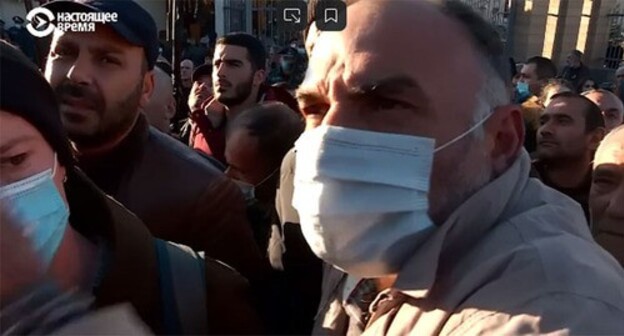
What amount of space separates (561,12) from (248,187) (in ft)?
27.4

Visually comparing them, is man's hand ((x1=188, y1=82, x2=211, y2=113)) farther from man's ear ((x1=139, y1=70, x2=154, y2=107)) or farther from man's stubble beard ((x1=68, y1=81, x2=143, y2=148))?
man's stubble beard ((x1=68, y1=81, x2=143, y2=148))

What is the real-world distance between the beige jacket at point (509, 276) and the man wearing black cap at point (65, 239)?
379 millimetres

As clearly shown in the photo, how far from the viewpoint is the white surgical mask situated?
3.59ft

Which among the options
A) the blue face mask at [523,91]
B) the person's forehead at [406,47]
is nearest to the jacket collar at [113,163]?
the person's forehead at [406,47]

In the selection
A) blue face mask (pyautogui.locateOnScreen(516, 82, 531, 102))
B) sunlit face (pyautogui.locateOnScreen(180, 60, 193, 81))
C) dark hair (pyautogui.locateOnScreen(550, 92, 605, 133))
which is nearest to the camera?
dark hair (pyautogui.locateOnScreen(550, 92, 605, 133))

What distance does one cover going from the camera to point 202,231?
5.41 ft

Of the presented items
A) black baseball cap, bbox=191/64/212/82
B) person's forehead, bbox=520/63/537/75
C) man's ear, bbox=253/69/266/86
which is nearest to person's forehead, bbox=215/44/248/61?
man's ear, bbox=253/69/266/86

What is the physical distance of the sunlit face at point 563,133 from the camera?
290cm

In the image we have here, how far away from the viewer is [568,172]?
280 cm

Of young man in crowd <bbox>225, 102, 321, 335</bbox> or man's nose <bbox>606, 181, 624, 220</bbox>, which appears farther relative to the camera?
man's nose <bbox>606, 181, 624, 220</bbox>

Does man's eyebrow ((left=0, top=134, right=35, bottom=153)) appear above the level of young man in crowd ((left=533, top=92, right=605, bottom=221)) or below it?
above

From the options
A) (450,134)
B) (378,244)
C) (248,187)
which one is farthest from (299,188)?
(248,187)

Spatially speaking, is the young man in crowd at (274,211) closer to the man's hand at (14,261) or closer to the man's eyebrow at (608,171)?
the man's hand at (14,261)

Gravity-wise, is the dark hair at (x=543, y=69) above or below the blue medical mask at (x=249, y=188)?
below
